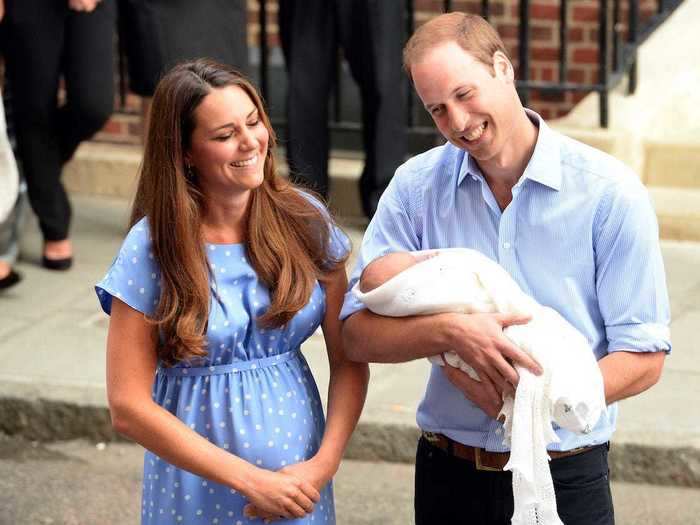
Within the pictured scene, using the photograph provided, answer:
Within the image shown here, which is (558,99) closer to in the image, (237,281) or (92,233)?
(92,233)

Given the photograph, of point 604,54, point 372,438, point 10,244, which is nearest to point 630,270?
point 372,438

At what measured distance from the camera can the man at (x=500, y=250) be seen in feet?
9.62

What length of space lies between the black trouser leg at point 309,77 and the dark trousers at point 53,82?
929 mm

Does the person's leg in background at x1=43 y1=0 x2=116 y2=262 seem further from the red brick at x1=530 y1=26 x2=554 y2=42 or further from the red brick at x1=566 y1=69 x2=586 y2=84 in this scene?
the red brick at x1=566 y1=69 x2=586 y2=84

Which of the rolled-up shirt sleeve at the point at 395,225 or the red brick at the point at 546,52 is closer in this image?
the rolled-up shirt sleeve at the point at 395,225

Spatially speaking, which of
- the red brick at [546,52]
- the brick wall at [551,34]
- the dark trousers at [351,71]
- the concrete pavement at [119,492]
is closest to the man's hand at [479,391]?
the concrete pavement at [119,492]

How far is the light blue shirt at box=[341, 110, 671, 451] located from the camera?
297 cm

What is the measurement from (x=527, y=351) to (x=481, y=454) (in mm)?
375

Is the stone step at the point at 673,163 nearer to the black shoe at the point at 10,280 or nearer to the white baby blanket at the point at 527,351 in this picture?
the black shoe at the point at 10,280

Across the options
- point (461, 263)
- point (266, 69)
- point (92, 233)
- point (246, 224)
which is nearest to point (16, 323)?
point (92, 233)

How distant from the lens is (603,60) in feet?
24.9

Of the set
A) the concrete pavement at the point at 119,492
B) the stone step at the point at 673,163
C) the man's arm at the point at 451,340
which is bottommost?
the concrete pavement at the point at 119,492

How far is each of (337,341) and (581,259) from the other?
1.93ft

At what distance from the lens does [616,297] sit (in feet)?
9.79
